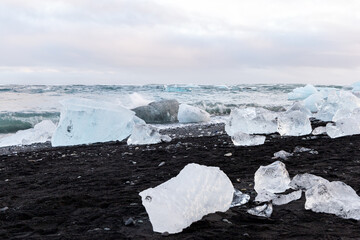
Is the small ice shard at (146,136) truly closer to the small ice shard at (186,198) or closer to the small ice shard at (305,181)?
the small ice shard at (305,181)

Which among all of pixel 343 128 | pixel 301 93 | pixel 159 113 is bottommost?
pixel 159 113

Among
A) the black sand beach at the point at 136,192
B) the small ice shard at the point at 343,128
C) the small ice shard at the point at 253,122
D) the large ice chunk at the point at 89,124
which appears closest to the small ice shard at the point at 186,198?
the black sand beach at the point at 136,192

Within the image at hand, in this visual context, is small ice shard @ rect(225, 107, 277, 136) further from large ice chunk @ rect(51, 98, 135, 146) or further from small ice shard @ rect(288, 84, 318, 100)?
small ice shard @ rect(288, 84, 318, 100)

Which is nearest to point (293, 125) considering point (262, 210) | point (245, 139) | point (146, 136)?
point (245, 139)

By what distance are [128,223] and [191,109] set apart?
7.87m

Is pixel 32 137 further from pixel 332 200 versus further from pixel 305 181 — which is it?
pixel 332 200

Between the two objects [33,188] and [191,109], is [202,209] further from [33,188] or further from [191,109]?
[191,109]

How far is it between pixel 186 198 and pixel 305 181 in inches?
30.6

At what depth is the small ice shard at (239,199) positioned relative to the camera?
1908mm

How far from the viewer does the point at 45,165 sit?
3.78 m

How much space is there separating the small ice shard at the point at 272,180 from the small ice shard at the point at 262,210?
1.08ft

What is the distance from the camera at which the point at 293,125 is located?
4.88m

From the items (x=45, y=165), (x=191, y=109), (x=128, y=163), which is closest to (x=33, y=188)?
(x=128, y=163)

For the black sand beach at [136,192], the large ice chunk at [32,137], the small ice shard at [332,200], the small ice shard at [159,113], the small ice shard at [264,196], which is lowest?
the large ice chunk at [32,137]
